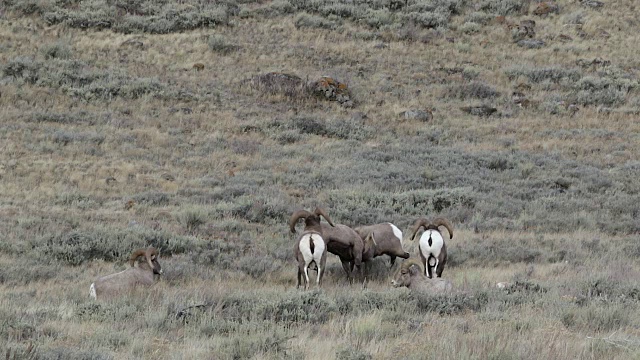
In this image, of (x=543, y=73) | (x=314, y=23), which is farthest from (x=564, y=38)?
(x=314, y=23)

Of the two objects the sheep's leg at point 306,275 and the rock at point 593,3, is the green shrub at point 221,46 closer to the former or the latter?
the rock at point 593,3

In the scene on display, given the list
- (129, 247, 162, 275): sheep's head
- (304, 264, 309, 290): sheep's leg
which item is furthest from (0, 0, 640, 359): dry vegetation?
(304, 264, 309, 290): sheep's leg

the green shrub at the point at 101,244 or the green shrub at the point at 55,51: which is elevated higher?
the green shrub at the point at 55,51

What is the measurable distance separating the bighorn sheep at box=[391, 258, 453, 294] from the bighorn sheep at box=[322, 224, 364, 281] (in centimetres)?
165

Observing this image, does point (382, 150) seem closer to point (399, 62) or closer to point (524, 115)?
point (524, 115)

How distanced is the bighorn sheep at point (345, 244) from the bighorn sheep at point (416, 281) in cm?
165

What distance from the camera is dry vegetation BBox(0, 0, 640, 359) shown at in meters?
7.41

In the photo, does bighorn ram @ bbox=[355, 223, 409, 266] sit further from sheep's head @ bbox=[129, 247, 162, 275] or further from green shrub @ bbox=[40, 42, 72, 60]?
green shrub @ bbox=[40, 42, 72, 60]

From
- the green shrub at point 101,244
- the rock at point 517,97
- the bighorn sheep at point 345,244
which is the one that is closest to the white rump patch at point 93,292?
the green shrub at point 101,244

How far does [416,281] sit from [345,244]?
2.05 meters

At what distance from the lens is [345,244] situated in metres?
12.4

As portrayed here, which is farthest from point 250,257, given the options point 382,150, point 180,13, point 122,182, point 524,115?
point 180,13

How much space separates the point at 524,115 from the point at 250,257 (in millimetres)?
19907

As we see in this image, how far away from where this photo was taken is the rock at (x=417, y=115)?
95.8 ft
